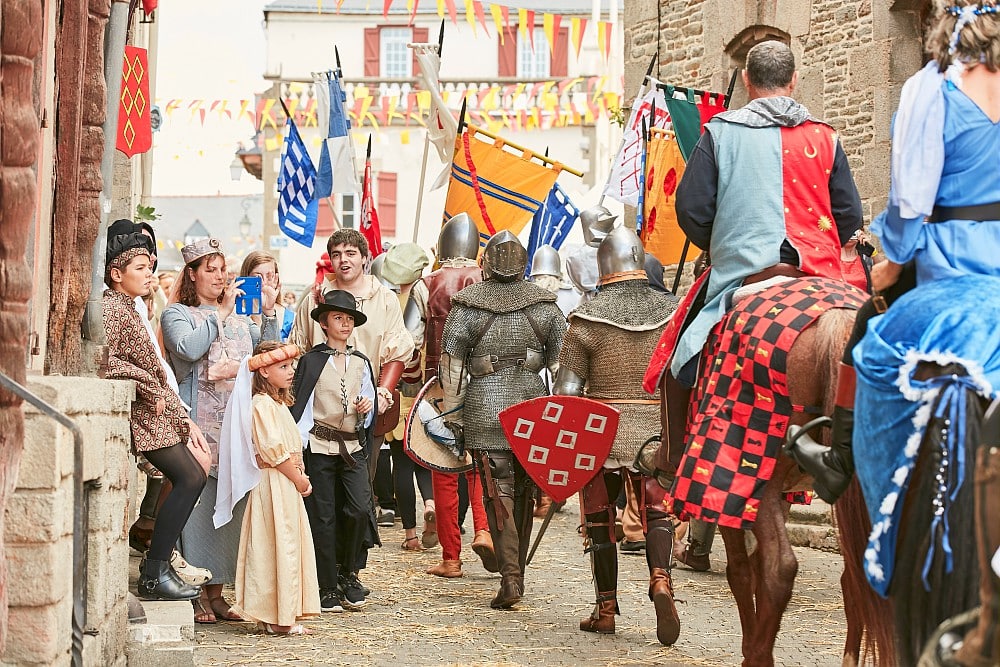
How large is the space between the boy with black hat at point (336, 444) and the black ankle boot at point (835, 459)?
13.1 feet

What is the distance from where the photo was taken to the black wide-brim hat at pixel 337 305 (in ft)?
27.5

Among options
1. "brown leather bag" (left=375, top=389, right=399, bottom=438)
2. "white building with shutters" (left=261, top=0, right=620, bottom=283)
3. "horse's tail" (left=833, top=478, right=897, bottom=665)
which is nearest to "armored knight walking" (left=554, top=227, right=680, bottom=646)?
"brown leather bag" (left=375, top=389, right=399, bottom=438)

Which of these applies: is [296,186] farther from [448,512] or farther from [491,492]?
[491,492]

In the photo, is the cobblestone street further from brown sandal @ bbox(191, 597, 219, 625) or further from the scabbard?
the scabbard

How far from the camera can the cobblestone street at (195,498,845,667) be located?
6965mm

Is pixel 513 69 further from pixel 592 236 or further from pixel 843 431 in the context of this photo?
pixel 843 431

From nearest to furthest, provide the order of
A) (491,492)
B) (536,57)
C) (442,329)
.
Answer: (491,492) → (442,329) → (536,57)

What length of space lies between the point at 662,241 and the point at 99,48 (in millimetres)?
6281

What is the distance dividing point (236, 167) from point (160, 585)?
3800 centimetres

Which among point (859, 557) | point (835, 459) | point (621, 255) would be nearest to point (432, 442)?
point (621, 255)

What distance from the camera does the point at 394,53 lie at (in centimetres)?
4591

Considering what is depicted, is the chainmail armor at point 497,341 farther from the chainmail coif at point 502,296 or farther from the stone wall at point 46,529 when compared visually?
the stone wall at point 46,529

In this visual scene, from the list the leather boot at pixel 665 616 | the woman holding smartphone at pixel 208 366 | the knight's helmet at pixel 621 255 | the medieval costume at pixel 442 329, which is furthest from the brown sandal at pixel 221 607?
the knight's helmet at pixel 621 255

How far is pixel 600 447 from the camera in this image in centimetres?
781
